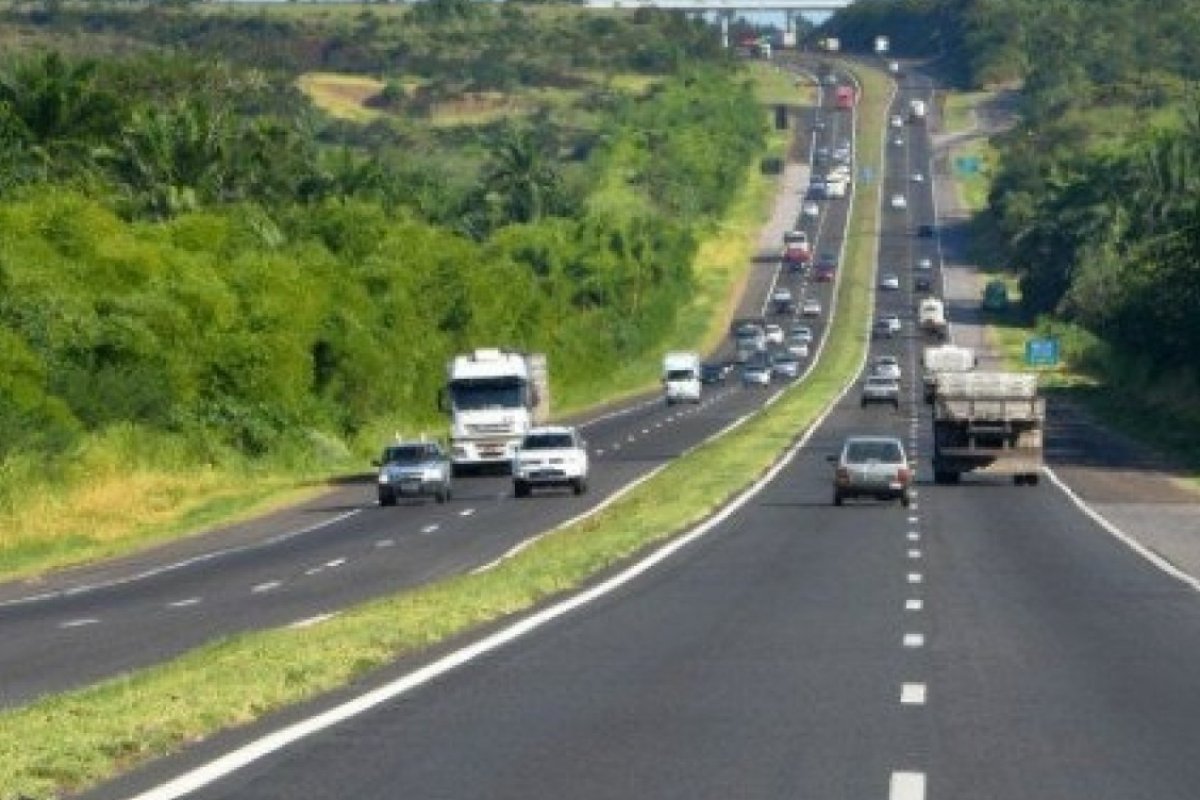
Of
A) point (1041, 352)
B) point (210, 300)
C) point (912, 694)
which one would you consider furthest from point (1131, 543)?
point (1041, 352)

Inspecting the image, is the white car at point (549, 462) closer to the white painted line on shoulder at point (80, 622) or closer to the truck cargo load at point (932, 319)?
the white painted line on shoulder at point (80, 622)

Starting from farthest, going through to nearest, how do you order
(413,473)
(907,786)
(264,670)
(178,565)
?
(413,473) → (178,565) → (264,670) → (907,786)

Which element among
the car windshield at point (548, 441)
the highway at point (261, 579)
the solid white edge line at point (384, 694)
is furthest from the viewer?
the car windshield at point (548, 441)

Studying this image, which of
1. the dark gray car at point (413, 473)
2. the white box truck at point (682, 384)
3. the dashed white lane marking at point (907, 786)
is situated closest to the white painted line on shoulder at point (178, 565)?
the dark gray car at point (413, 473)

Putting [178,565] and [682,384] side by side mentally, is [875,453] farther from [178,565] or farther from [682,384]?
[682,384]

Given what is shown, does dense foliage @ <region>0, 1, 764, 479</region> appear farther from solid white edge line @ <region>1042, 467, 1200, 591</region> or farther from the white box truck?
solid white edge line @ <region>1042, 467, 1200, 591</region>

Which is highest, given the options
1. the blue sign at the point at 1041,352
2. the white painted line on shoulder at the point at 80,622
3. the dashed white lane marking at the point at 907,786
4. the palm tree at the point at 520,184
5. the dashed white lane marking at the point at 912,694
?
the palm tree at the point at 520,184

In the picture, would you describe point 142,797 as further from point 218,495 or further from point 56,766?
point 218,495

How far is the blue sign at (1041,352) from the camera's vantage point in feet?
443

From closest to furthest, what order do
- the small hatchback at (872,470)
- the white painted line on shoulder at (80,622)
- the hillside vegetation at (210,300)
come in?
the white painted line on shoulder at (80,622) → the small hatchback at (872,470) → the hillside vegetation at (210,300)

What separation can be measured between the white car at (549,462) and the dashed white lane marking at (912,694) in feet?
137

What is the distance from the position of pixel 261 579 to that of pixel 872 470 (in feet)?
58.4

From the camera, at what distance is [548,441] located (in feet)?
217

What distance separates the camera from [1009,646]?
28.1 meters
